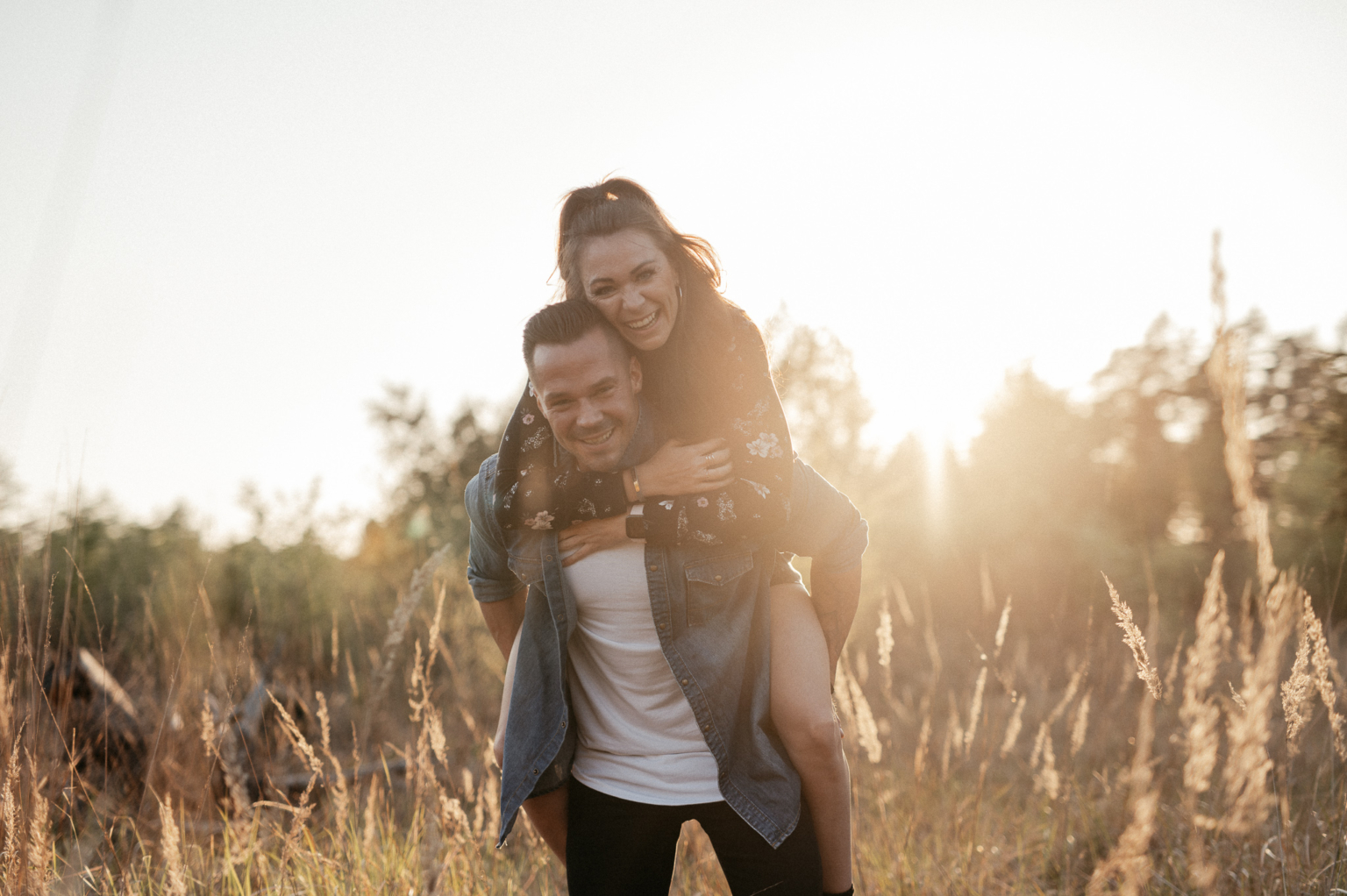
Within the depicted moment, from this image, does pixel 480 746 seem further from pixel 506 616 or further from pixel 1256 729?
pixel 1256 729

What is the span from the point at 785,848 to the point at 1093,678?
4.14 metres

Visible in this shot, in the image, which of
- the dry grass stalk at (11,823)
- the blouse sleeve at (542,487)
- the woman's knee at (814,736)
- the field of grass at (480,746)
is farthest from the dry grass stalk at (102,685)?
the woman's knee at (814,736)

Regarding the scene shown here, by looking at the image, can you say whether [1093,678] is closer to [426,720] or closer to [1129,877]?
[1129,877]

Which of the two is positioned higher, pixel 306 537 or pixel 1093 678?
pixel 306 537

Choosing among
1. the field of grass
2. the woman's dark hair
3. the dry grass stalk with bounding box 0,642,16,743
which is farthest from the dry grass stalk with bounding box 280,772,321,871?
the woman's dark hair

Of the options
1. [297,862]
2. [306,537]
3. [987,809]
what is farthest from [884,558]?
[297,862]

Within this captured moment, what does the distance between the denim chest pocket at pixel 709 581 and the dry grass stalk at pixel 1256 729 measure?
97 cm

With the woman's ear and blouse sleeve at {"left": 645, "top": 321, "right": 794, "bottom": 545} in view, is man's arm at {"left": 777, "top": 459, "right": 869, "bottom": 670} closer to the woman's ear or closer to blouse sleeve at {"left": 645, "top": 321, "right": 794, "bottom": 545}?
blouse sleeve at {"left": 645, "top": 321, "right": 794, "bottom": 545}

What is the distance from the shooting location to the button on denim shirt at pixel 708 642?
5.07ft

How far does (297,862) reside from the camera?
212 centimetres

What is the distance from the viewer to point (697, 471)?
5.32ft

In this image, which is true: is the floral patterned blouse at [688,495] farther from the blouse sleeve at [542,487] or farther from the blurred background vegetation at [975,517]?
the blurred background vegetation at [975,517]

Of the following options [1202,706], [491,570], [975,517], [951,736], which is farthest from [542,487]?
[975,517]

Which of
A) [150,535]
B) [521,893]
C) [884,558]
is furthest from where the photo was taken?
[884,558]
